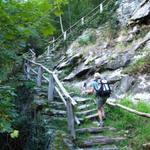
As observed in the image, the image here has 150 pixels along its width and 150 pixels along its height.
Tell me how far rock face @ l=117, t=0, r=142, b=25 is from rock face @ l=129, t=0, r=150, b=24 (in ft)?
1.95

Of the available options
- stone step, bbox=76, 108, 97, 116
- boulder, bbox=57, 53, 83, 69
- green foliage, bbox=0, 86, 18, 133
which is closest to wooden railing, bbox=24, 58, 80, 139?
stone step, bbox=76, 108, 97, 116

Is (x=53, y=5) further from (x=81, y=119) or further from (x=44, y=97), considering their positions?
(x=44, y=97)

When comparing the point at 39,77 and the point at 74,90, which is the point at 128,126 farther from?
the point at 74,90

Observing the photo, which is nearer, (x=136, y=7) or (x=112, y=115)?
(x=112, y=115)

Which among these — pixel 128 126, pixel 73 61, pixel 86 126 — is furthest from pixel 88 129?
pixel 73 61

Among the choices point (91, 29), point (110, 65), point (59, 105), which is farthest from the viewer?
point (91, 29)

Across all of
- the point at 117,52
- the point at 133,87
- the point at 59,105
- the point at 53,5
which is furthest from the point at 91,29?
the point at 53,5

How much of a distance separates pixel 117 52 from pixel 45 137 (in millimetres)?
8209

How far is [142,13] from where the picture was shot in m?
17.3

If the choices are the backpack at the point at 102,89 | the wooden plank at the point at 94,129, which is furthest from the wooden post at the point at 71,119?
the backpack at the point at 102,89

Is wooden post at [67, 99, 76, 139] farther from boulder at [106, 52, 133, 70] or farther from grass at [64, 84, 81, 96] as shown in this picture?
boulder at [106, 52, 133, 70]

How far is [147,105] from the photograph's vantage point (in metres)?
10.9

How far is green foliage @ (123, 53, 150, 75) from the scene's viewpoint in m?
13.4

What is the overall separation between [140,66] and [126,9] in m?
7.08
